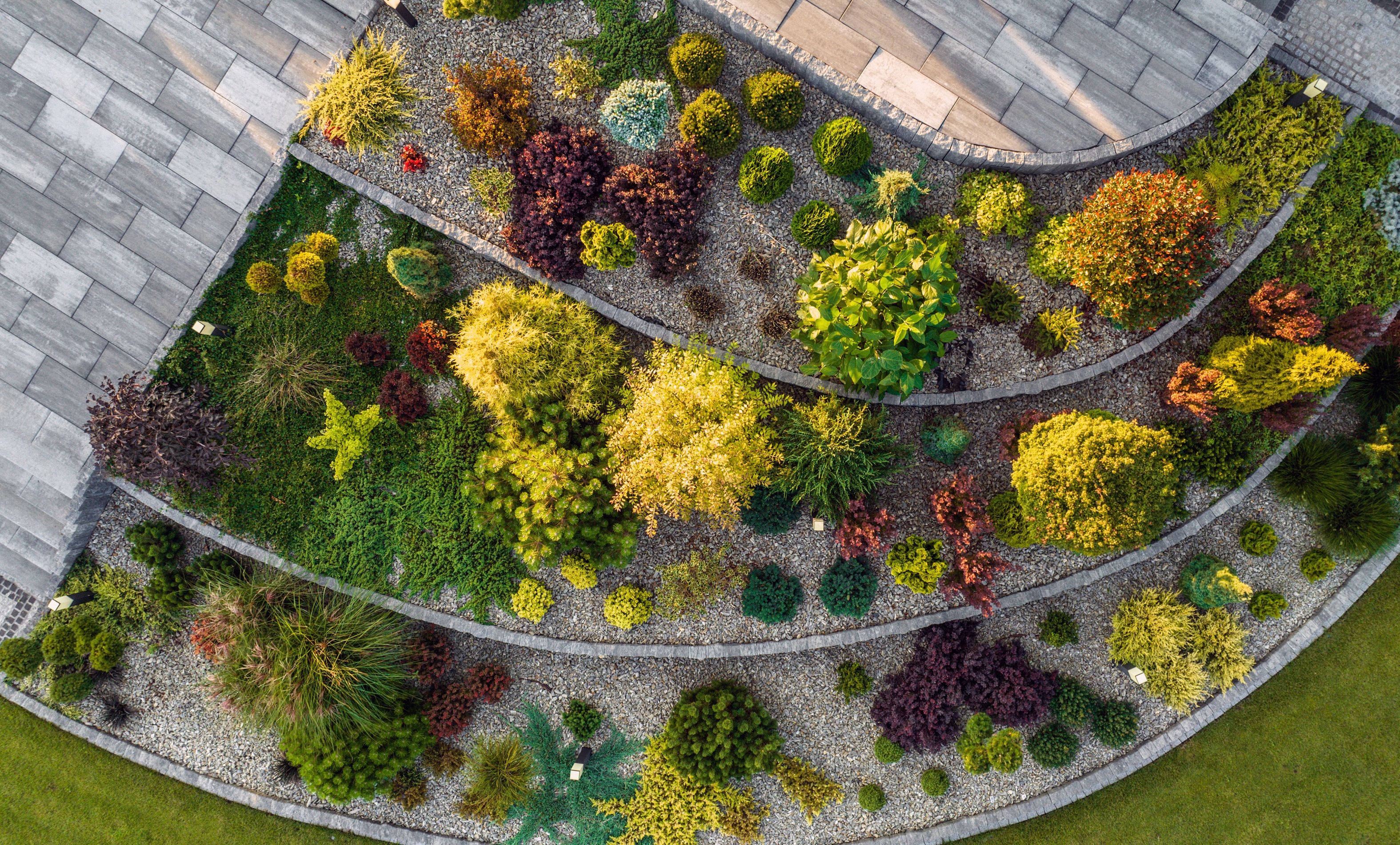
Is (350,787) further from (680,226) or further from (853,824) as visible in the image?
(680,226)

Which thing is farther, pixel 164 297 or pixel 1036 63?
→ pixel 164 297

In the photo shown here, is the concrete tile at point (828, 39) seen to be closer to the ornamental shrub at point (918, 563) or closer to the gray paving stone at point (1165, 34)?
the gray paving stone at point (1165, 34)

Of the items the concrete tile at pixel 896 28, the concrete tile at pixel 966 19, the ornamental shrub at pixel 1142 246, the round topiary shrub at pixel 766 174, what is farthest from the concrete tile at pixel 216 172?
the ornamental shrub at pixel 1142 246

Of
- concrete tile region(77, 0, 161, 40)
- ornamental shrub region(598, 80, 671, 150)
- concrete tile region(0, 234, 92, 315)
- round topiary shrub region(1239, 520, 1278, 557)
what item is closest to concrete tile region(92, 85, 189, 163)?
concrete tile region(77, 0, 161, 40)

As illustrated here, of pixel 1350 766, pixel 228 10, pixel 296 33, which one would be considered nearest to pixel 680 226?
pixel 296 33

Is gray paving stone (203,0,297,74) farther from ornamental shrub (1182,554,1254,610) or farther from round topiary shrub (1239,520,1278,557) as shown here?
round topiary shrub (1239,520,1278,557)

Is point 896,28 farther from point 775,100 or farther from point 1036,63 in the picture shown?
point 775,100

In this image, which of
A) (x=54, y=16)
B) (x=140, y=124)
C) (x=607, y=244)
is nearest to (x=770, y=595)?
(x=607, y=244)

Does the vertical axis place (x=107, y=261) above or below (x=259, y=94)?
below
